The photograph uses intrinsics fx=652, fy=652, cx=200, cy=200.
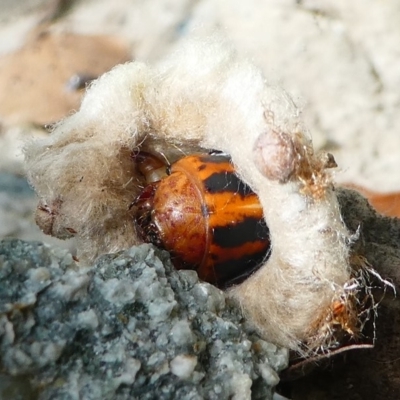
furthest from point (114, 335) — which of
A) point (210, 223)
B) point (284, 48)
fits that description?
point (284, 48)

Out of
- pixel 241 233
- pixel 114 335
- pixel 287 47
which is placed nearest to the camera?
pixel 114 335

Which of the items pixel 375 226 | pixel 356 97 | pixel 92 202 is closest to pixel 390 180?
pixel 356 97

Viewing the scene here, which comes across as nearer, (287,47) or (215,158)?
(215,158)

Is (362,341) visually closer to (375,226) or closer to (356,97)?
(375,226)

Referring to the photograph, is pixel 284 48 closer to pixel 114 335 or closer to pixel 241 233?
pixel 241 233

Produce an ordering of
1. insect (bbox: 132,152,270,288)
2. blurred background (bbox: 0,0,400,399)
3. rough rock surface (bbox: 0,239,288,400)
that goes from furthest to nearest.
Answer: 1. blurred background (bbox: 0,0,400,399)
2. insect (bbox: 132,152,270,288)
3. rough rock surface (bbox: 0,239,288,400)

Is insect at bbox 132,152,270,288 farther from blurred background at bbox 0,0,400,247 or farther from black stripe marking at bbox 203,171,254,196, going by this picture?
blurred background at bbox 0,0,400,247

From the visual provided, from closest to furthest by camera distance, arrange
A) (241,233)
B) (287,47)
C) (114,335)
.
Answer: (114,335), (241,233), (287,47)

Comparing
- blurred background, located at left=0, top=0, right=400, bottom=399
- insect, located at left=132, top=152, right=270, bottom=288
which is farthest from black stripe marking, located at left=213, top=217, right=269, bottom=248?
blurred background, located at left=0, top=0, right=400, bottom=399
